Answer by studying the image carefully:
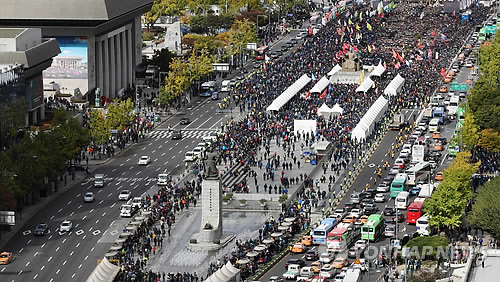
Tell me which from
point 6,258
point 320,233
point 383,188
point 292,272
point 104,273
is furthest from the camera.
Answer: point 383,188

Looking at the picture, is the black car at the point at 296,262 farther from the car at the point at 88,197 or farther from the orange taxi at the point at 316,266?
the car at the point at 88,197

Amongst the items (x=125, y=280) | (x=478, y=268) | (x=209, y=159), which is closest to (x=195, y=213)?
(x=209, y=159)

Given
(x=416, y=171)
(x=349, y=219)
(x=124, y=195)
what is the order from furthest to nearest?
(x=416, y=171), (x=124, y=195), (x=349, y=219)

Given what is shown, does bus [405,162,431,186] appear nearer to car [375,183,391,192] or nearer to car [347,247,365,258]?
car [375,183,391,192]

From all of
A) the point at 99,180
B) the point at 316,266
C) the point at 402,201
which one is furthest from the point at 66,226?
the point at 402,201

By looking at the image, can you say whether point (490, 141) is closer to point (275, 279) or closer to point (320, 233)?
point (320, 233)

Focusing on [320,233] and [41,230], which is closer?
[320,233]

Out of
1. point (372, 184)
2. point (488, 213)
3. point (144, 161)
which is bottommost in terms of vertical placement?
point (144, 161)
